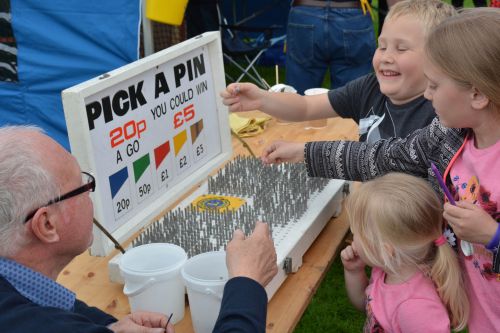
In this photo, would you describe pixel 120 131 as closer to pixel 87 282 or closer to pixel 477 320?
pixel 87 282

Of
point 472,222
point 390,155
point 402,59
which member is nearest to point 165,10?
point 402,59

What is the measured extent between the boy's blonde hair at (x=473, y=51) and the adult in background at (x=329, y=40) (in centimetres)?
A: 241

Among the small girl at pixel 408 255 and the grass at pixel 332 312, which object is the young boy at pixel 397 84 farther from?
the grass at pixel 332 312

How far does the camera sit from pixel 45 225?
1.21m

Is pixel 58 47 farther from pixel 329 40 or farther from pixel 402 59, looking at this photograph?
pixel 402 59

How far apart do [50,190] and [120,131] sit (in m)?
0.60

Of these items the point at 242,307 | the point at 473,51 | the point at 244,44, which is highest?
the point at 473,51

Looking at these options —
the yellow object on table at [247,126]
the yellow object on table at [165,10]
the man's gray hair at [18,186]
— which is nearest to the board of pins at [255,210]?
the yellow object on table at [247,126]

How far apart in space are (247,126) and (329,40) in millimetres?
1407

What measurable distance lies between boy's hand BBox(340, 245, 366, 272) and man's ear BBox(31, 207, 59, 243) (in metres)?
0.83

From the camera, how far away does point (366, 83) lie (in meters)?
2.21

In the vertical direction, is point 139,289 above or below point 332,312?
above

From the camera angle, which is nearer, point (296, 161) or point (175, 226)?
point (175, 226)

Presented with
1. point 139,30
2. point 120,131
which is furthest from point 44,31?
point 120,131
